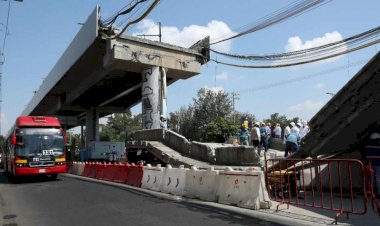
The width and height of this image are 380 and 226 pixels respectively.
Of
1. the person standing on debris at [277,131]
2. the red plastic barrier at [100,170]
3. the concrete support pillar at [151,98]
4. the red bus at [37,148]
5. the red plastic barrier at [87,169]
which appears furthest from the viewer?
the concrete support pillar at [151,98]

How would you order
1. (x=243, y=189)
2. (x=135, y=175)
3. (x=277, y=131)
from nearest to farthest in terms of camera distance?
(x=243, y=189), (x=135, y=175), (x=277, y=131)

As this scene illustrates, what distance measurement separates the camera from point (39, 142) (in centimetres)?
2041

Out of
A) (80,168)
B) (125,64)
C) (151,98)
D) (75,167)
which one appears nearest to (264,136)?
(151,98)

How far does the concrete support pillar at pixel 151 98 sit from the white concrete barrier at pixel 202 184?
1800cm

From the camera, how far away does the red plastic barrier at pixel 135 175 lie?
52.5 ft

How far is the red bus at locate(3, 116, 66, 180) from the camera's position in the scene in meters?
19.9

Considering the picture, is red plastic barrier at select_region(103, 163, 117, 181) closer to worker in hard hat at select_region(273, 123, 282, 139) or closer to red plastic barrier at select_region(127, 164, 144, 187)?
red plastic barrier at select_region(127, 164, 144, 187)

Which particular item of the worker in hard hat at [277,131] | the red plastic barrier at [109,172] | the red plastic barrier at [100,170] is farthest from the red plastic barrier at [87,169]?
the worker in hard hat at [277,131]

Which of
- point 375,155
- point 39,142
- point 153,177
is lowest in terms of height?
point 153,177

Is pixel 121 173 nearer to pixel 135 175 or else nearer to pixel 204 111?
pixel 135 175

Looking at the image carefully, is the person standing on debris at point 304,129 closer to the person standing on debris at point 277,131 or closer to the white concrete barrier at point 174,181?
the person standing on debris at point 277,131

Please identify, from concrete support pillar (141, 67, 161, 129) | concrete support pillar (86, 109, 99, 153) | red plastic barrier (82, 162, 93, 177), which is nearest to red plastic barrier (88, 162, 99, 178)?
red plastic barrier (82, 162, 93, 177)

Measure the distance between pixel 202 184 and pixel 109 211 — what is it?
9.57ft

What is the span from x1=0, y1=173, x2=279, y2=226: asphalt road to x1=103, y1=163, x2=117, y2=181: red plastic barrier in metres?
5.66
